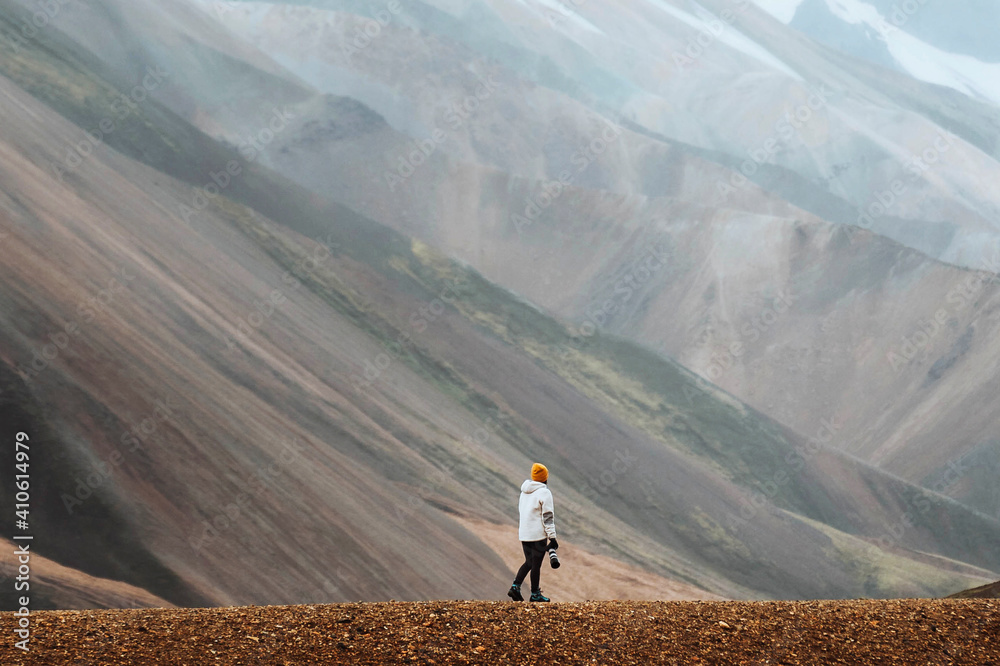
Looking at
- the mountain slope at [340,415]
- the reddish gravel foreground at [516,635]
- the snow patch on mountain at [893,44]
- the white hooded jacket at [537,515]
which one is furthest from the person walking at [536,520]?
the snow patch on mountain at [893,44]

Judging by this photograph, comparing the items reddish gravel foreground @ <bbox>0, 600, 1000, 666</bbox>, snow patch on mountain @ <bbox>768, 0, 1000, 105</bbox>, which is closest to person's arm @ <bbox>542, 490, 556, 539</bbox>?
reddish gravel foreground @ <bbox>0, 600, 1000, 666</bbox>

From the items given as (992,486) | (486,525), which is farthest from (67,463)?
(992,486)

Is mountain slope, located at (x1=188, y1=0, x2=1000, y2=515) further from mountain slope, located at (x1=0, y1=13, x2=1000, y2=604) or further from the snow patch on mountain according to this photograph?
the snow patch on mountain

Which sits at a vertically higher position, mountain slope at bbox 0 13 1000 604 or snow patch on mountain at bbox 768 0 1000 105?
snow patch on mountain at bbox 768 0 1000 105

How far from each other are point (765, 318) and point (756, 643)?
3971cm

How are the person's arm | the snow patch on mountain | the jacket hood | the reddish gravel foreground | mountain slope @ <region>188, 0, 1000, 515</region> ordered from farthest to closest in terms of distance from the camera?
the snow patch on mountain < mountain slope @ <region>188, 0, 1000, 515</region> < the jacket hood < the person's arm < the reddish gravel foreground

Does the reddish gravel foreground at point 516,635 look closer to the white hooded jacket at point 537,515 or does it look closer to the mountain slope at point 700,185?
the white hooded jacket at point 537,515

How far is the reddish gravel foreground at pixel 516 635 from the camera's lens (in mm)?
5980

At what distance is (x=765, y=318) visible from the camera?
145 ft

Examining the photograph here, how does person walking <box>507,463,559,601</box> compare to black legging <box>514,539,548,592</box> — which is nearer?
person walking <box>507,463,559,601</box>

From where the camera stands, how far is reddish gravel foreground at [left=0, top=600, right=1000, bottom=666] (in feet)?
19.6

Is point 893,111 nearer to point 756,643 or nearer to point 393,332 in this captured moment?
point 393,332

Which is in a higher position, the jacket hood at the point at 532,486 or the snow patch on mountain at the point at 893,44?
the snow patch on mountain at the point at 893,44

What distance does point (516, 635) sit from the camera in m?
6.34
